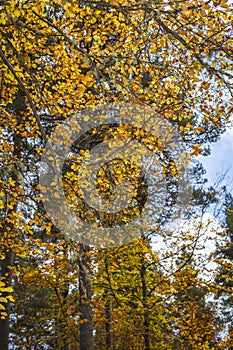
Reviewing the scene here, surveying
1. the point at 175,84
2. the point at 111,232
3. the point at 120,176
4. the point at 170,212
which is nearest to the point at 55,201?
the point at 120,176

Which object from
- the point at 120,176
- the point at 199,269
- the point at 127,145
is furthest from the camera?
the point at 199,269

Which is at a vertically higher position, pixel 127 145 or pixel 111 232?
pixel 127 145

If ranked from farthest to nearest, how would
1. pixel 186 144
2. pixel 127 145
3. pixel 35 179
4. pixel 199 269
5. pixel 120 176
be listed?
1. pixel 199 269
2. pixel 186 144
3. pixel 35 179
4. pixel 120 176
5. pixel 127 145

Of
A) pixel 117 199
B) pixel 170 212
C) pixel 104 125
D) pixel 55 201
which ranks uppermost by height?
pixel 104 125

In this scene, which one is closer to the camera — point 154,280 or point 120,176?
point 120,176

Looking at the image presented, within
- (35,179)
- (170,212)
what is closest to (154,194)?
(170,212)

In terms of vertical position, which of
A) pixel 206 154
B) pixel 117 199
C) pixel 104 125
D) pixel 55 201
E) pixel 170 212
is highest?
pixel 206 154

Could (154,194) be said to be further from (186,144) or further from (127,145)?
(127,145)

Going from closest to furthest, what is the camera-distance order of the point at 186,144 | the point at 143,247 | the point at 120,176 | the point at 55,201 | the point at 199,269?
the point at 55,201
the point at 120,176
the point at 186,144
the point at 143,247
the point at 199,269

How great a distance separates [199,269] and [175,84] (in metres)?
5.47

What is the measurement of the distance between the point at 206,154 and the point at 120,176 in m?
4.55

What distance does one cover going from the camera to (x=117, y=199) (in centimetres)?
797

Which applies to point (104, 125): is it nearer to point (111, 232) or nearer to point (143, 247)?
point (111, 232)

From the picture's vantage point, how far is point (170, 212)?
10.2 m
